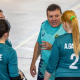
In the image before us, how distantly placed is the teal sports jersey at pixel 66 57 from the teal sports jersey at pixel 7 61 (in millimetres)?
448

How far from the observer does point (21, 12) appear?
408 inches

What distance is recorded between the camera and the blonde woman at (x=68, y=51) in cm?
200

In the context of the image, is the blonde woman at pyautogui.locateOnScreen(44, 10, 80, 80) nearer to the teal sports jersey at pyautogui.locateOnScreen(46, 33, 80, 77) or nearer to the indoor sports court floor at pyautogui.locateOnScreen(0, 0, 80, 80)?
the teal sports jersey at pyautogui.locateOnScreen(46, 33, 80, 77)

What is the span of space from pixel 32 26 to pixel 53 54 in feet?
20.3

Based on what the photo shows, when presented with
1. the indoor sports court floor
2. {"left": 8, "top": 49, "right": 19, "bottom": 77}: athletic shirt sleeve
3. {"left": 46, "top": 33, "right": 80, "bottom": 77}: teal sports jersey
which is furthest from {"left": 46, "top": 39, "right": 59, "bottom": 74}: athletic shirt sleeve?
the indoor sports court floor

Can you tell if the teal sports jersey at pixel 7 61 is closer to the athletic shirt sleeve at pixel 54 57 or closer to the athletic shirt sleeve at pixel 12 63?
the athletic shirt sleeve at pixel 12 63

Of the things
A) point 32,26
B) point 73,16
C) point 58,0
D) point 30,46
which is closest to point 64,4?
point 58,0

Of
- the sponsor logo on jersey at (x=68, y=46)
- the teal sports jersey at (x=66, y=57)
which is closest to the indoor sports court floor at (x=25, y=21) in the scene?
the teal sports jersey at (x=66, y=57)

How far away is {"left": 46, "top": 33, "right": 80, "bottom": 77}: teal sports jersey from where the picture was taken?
2.00 m

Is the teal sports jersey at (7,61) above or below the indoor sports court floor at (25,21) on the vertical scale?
above

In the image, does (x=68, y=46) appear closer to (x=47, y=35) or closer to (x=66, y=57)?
(x=66, y=57)

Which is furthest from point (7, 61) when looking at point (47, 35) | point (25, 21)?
point (25, 21)

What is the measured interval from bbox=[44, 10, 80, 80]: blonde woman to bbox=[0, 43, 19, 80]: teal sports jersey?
0.45 metres

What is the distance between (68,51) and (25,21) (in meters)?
7.03
